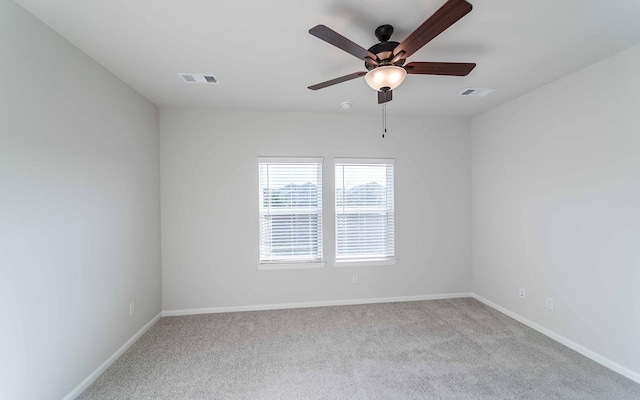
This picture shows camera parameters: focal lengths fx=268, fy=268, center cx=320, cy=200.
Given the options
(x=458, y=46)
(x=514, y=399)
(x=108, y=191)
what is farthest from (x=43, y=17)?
(x=514, y=399)

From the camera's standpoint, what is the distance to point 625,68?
2209mm

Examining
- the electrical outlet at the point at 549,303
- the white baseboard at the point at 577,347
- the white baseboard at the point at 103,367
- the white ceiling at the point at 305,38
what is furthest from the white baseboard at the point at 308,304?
the white ceiling at the point at 305,38

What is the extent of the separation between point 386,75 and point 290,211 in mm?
2297

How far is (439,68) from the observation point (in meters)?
1.87

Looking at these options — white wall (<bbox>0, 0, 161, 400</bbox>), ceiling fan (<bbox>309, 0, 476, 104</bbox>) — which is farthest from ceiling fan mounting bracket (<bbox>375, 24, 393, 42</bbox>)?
white wall (<bbox>0, 0, 161, 400</bbox>)

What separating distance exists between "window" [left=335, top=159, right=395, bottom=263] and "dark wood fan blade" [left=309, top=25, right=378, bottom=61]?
2066 millimetres

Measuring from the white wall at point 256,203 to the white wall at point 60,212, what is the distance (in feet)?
1.95

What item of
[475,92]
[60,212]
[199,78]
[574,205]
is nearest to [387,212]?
[475,92]

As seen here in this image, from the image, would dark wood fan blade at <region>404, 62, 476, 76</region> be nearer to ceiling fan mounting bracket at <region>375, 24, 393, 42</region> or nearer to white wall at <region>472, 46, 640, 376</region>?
ceiling fan mounting bracket at <region>375, 24, 393, 42</region>

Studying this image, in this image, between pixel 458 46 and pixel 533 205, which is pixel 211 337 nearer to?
pixel 458 46

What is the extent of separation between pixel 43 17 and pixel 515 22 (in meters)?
3.13

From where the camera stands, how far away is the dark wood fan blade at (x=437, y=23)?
4.12 feet

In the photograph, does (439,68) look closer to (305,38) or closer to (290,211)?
(305,38)

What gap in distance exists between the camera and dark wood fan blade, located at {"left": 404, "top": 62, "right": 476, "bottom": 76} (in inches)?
71.6
